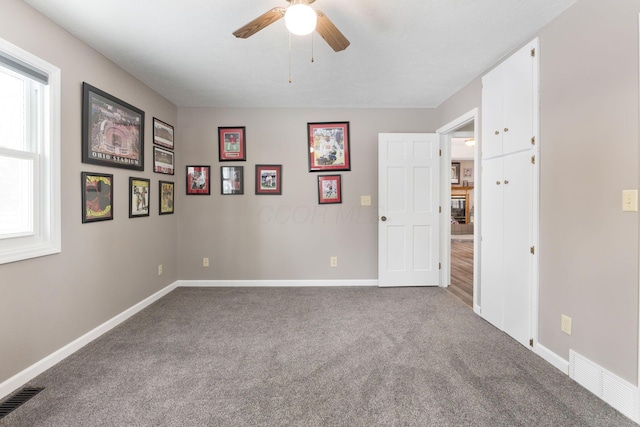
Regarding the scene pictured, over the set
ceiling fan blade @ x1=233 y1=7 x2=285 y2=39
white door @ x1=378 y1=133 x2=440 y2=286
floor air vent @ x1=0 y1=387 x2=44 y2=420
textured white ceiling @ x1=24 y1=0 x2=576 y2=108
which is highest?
textured white ceiling @ x1=24 y1=0 x2=576 y2=108

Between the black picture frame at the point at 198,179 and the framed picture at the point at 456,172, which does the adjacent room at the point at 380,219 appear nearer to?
the black picture frame at the point at 198,179

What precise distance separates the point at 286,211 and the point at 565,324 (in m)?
3.05

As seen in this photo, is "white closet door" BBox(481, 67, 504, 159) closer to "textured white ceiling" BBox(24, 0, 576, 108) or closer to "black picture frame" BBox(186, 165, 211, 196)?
"textured white ceiling" BBox(24, 0, 576, 108)

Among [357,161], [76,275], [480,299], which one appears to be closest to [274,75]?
[357,161]

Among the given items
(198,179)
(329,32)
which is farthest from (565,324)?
(198,179)

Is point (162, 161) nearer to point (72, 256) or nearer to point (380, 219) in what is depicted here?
point (72, 256)

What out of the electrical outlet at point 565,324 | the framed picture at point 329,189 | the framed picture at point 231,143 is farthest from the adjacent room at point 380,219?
the framed picture at point 329,189

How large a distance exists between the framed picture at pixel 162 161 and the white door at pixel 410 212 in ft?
9.03

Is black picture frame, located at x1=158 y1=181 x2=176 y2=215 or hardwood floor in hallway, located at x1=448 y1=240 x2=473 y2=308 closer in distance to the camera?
black picture frame, located at x1=158 y1=181 x2=176 y2=215

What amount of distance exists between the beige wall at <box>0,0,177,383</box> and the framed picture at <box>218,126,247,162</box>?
882 millimetres

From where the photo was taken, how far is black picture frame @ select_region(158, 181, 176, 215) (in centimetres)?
350

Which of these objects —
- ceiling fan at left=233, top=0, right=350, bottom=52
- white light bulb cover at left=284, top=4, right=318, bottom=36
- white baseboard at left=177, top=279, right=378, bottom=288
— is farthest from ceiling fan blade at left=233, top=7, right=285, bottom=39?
white baseboard at left=177, top=279, right=378, bottom=288

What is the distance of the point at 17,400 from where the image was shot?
169 centimetres

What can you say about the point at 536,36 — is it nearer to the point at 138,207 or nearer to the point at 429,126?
the point at 429,126
